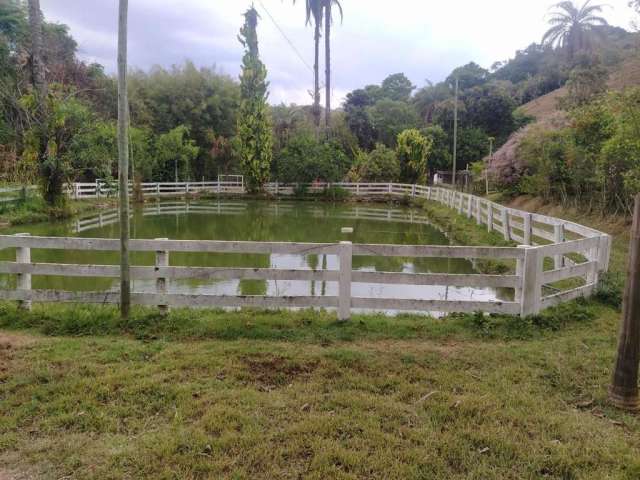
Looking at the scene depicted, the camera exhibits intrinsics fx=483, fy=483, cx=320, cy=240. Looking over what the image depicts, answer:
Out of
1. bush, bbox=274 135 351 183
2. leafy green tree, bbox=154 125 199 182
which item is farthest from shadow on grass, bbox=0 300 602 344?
leafy green tree, bbox=154 125 199 182

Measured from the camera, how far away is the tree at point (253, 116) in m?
32.0

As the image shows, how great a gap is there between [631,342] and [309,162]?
2938cm

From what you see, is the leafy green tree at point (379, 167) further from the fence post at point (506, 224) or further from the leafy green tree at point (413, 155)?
the fence post at point (506, 224)

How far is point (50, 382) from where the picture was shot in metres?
3.78

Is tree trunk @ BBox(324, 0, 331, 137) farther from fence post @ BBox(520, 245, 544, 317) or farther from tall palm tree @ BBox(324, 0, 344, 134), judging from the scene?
fence post @ BBox(520, 245, 544, 317)

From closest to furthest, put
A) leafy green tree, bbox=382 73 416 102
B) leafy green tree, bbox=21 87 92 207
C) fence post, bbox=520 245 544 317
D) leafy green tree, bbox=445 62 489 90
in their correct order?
fence post, bbox=520 245 544 317
leafy green tree, bbox=21 87 92 207
leafy green tree, bbox=445 62 489 90
leafy green tree, bbox=382 73 416 102

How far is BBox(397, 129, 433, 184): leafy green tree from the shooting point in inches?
1286

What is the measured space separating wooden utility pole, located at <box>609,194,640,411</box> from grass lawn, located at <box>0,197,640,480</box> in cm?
15

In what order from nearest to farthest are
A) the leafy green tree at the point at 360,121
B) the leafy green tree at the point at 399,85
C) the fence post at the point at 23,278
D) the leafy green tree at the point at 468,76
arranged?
the fence post at the point at 23,278 → the leafy green tree at the point at 360,121 → the leafy green tree at the point at 468,76 → the leafy green tree at the point at 399,85

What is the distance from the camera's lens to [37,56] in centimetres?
1625

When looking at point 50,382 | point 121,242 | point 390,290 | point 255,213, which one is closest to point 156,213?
point 255,213

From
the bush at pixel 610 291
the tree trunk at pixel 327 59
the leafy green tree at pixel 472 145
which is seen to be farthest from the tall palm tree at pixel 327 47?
the bush at pixel 610 291

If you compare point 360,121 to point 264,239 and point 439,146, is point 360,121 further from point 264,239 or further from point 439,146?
point 264,239

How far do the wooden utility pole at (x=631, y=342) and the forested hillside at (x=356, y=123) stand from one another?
8.49 metres
